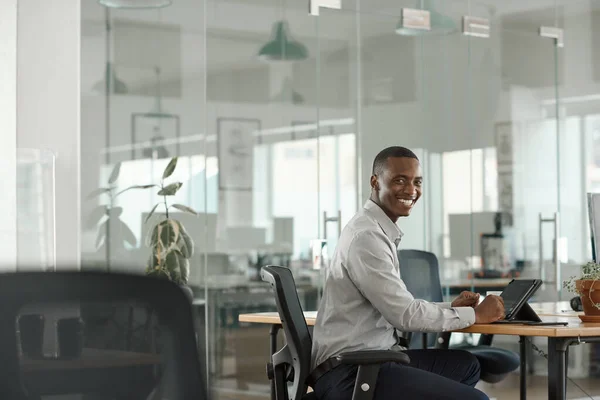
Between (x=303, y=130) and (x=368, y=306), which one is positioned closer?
(x=368, y=306)

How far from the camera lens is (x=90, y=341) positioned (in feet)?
5.30

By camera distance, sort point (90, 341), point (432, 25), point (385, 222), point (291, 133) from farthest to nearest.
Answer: point (432, 25)
point (291, 133)
point (385, 222)
point (90, 341)

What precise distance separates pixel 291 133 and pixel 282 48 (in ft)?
1.74

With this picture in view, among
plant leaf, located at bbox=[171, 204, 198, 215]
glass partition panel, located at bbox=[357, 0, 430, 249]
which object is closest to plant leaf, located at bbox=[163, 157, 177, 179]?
plant leaf, located at bbox=[171, 204, 198, 215]

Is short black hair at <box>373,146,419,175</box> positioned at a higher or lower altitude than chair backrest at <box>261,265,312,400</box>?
higher

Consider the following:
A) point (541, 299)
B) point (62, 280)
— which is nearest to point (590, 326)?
point (62, 280)

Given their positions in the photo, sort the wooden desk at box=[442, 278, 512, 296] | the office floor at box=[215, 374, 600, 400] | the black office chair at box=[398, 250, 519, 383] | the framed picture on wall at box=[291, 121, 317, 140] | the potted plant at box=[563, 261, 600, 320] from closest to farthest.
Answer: the potted plant at box=[563, 261, 600, 320], the black office chair at box=[398, 250, 519, 383], the office floor at box=[215, 374, 600, 400], the framed picture on wall at box=[291, 121, 317, 140], the wooden desk at box=[442, 278, 512, 296]

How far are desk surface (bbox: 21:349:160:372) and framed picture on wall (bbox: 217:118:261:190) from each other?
14.1ft

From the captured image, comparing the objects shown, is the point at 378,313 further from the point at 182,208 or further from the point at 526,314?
the point at 182,208

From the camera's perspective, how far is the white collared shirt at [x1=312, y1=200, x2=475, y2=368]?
337 centimetres

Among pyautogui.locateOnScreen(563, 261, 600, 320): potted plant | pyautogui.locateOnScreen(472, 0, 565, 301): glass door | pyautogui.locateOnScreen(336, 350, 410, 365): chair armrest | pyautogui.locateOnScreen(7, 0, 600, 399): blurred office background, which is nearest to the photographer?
pyautogui.locateOnScreen(336, 350, 410, 365): chair armrest

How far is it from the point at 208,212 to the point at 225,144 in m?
0.42

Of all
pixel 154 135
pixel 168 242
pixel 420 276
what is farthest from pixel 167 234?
pixel 420 276

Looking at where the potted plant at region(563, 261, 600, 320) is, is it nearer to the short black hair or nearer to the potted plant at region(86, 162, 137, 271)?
the short black hair
